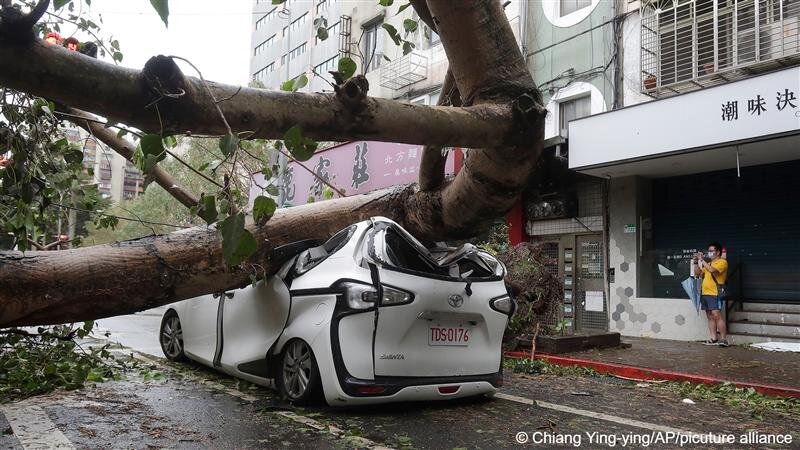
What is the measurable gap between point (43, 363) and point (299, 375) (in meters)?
2.69

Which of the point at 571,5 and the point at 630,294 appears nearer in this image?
the point at 630,294

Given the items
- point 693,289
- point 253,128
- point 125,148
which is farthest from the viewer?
point 693,289

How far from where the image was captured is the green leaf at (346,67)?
3.35m

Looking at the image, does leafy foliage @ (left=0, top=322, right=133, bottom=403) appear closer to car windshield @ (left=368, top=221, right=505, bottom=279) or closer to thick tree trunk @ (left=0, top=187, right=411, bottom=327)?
thick tree trunk @ (left=0, top=187, right=411, bottom=327)

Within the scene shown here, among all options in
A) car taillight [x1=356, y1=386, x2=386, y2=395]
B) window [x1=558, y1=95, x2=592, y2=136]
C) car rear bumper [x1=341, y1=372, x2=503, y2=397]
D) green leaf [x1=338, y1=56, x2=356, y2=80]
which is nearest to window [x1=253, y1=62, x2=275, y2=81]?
window [x1=558, y1=95, x2=592, y2=136]

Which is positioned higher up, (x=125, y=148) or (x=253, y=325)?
(x=125, y=148)

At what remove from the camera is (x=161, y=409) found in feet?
15.7

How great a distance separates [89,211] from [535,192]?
10.6 metres

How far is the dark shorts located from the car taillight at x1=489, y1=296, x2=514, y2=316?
6.63 meters

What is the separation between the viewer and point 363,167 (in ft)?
52.4

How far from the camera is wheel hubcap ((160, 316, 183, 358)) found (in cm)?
682

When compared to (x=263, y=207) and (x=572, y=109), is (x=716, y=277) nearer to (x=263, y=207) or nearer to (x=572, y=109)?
(x=572, y=109)

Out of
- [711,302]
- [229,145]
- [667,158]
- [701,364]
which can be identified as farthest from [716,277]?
[229,145]

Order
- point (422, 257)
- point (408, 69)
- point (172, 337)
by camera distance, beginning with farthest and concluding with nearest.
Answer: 1. point (408, 69)
2. point (172, 337)
3. point (422, 257)
